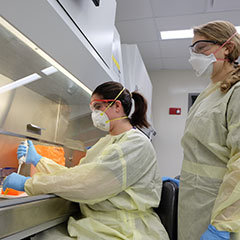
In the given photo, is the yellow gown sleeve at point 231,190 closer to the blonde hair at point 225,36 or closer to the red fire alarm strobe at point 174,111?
the blonde hair at point 225,36

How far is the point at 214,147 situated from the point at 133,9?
A: 7.04 ft

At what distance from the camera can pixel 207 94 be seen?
112cm

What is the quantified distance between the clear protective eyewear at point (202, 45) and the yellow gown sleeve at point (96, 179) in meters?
0.53

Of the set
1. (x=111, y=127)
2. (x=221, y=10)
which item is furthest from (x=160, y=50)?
(x=111, y=127)

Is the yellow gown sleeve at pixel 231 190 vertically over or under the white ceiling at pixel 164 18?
under

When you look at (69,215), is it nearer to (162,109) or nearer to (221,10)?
(221,10)

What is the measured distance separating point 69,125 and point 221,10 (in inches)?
74.7

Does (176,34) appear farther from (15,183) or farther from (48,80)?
(15,183)

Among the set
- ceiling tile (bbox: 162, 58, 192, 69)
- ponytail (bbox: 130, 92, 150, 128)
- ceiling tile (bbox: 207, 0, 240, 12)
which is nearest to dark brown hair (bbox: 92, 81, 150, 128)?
ponytail (bbox: 130, 92, 150, 128)

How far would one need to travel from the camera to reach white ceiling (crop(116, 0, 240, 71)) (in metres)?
2.48

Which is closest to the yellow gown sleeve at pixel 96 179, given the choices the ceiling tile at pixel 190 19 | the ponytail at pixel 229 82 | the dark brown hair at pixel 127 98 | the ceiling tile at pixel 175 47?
the dark brown hair at pixel 127 98

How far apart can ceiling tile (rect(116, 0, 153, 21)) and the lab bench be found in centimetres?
214

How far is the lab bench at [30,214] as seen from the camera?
74 cm

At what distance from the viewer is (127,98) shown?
140 cm
